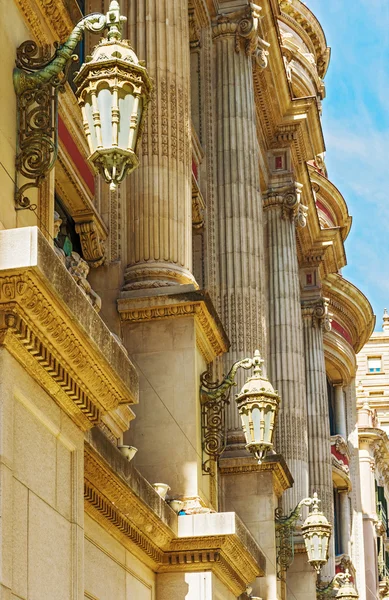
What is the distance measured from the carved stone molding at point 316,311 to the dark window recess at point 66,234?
78.3 ft

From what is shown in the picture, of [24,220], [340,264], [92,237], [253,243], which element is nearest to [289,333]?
[253,243]

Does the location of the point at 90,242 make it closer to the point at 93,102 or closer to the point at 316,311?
the point at 93,102

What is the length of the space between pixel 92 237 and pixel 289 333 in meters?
16.4

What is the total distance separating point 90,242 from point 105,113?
8441 mm

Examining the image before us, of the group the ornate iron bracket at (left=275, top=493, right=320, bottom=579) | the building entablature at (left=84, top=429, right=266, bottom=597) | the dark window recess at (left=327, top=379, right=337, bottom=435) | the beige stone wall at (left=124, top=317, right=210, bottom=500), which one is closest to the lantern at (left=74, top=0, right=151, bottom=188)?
the building entablature at (left=84, top=429, right=266, bottom=597)

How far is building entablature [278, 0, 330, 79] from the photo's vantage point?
165 ft

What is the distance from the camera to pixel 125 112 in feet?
37.8

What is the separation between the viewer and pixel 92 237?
19891 mm

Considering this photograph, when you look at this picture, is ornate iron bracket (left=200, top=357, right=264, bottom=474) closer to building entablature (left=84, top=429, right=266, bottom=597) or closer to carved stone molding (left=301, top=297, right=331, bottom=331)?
building entablature (left=84, top=429, right=266, bottom=597)

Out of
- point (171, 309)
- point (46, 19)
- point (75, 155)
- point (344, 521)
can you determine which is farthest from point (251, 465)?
point (344, 521)

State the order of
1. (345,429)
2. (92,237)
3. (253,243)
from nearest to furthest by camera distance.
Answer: (92,237) → (253,243) → (345,429)

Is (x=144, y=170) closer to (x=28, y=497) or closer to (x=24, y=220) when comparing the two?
(x=24, y=220)

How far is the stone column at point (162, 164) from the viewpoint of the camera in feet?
67.6

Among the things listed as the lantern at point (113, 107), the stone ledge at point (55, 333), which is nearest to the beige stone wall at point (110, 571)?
the stone ledge at point (55, 333)
